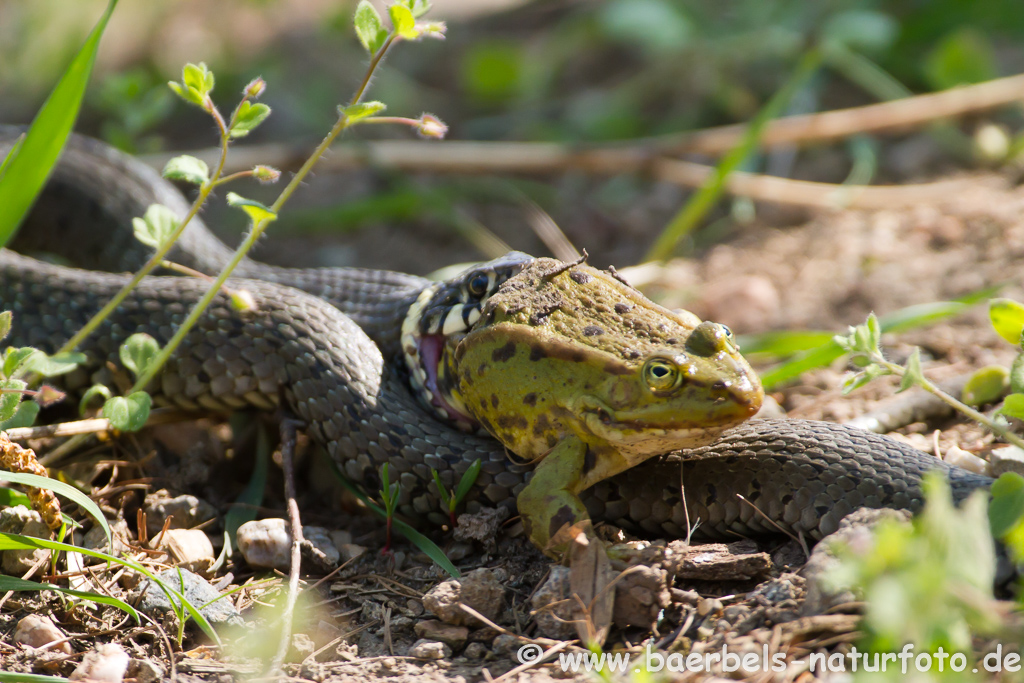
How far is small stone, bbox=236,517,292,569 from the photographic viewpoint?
9.65ft

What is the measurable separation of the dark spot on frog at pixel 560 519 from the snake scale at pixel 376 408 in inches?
11.7

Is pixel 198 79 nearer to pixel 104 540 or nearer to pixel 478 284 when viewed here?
pixel 478 284

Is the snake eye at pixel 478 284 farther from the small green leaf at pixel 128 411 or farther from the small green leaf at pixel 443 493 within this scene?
the small green leaf at pixel 128 411

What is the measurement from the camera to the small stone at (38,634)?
2.50 m

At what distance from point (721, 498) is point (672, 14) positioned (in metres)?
5.54

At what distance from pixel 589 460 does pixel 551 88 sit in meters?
5.79

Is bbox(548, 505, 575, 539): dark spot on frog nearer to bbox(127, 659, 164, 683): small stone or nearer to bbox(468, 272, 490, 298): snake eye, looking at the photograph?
bbox(468, 272, 490, 298): snake eye

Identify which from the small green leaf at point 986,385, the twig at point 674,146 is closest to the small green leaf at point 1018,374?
the small green leaf at point 986,385

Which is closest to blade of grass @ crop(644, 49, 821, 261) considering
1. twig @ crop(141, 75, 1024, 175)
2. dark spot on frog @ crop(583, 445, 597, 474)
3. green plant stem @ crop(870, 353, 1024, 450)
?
twig @ crop(141, 75, 1024, 175)

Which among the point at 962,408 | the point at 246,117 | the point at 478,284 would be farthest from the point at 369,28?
the point at 962,408

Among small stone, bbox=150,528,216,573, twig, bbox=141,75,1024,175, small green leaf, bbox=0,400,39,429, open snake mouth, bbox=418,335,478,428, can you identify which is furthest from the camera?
twig, bbox=141,75,1024,175

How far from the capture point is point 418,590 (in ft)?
9.34

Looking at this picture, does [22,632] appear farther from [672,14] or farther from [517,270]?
[672,14]

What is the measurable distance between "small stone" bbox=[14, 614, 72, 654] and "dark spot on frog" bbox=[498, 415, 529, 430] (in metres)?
1.50
